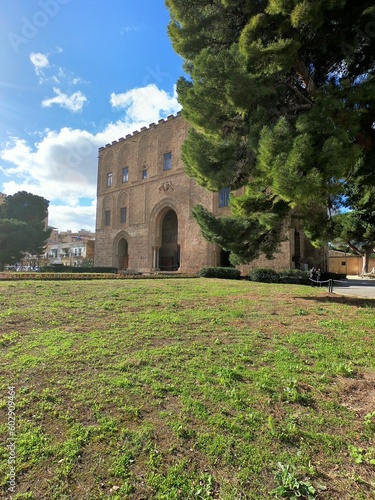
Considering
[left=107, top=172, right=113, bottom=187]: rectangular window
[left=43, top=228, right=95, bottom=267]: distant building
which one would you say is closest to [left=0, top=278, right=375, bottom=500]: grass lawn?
[left=107, top=172, right=113, bottom=187]: rectangular window

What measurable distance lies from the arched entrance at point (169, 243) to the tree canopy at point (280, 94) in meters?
23.0

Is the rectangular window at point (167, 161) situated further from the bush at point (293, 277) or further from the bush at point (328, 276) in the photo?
the bush at point (328, 276)

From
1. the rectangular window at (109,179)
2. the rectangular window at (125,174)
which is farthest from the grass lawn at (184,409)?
the rectangular window at (109,179)

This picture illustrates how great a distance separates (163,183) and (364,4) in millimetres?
23441

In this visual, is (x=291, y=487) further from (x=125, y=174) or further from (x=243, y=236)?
(x=125, y=174)

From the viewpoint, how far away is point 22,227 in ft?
123

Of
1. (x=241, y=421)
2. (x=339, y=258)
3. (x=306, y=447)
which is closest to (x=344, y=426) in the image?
(x=306, y=447)

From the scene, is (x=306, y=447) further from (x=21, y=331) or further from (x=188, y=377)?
(x=21, y=331)

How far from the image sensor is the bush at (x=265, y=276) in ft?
60.1

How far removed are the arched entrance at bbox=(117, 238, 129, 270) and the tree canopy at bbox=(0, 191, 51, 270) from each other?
13504 millimetres

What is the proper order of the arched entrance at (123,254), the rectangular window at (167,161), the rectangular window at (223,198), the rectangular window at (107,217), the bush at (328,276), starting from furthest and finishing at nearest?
the rectangular window at (107,217) < the arched entrance at (123,254) < the rectangular window at (167,161) < the rectangular window at (223,198) < the bush at (328,276)

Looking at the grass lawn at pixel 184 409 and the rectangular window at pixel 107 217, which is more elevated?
the rectangular window at pixel 107 217

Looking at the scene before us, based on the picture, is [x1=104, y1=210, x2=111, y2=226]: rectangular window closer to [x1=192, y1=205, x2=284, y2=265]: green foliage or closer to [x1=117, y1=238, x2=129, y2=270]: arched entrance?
[x1=117, y1=238, x2=129, y2=270]: arched entrance

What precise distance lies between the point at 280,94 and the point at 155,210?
22870mm
